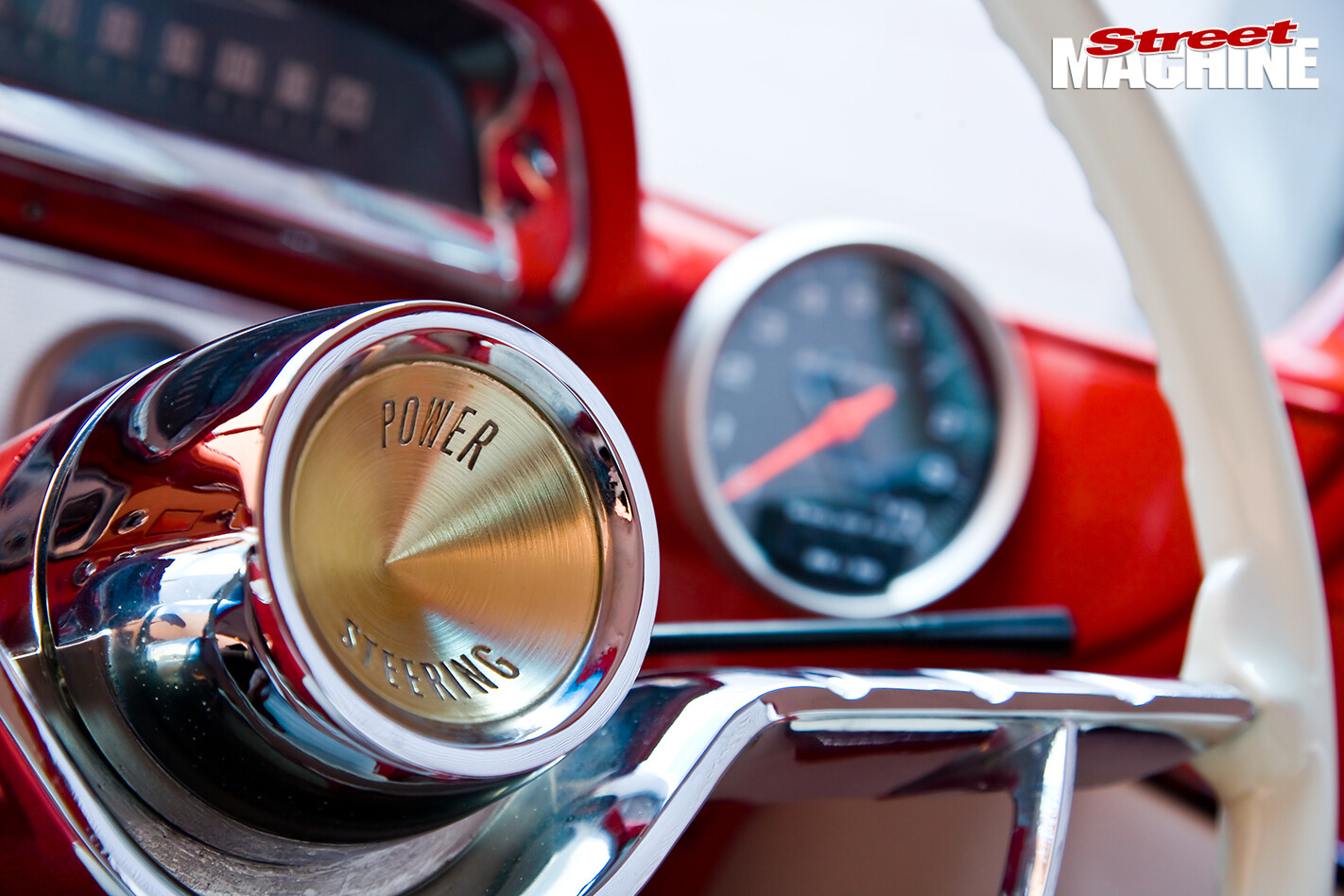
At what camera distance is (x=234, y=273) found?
0.78 meters

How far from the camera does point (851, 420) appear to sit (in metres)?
1.02

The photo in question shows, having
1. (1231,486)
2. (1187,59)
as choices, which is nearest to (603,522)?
(1231,486)

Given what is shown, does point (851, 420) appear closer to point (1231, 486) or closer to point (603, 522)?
point (1231, 486)

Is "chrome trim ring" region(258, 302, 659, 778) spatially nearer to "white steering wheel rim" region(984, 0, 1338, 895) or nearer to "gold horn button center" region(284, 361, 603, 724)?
"gold horn button center" region(284, 361, 603, 724)

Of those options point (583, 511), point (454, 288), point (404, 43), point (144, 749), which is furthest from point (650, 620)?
point (404, 43)

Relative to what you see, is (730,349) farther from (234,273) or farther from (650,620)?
(650,620)

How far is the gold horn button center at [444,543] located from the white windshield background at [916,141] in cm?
85

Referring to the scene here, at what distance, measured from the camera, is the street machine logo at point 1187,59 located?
0.44 meters

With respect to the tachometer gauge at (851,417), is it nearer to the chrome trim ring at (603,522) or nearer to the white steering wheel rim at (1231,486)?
the white steering wheel rim at (1231,486)

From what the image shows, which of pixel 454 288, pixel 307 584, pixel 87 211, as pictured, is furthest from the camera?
pixel 454 288

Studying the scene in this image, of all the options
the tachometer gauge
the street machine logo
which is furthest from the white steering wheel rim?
the tachometer gauge

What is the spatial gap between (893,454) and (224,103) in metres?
0.68

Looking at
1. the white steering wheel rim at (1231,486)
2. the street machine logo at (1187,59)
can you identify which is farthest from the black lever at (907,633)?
the street machine logo at (1187,59)

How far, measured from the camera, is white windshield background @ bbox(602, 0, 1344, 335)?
4.02 ft
